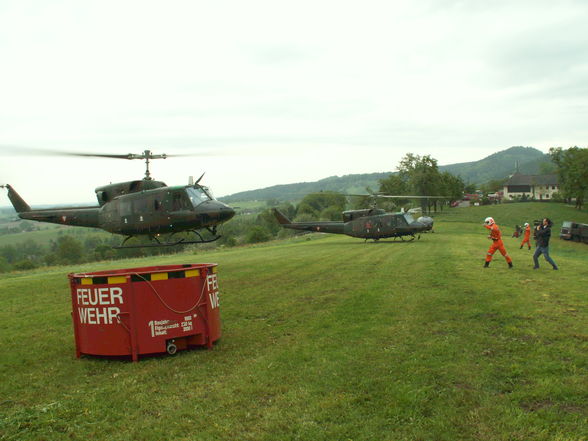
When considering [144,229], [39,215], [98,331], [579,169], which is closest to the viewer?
[98,331]

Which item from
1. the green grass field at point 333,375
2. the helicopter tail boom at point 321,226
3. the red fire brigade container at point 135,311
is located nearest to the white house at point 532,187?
the helicopter tail boom at point 321,226

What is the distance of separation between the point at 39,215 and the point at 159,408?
1774 cm

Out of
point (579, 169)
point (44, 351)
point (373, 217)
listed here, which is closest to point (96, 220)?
point (44, 351)

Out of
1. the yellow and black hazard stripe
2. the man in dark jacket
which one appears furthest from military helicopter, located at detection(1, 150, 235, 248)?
the man in dark jacket

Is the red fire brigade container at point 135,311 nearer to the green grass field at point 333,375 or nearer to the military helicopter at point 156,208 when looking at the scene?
the green grass field at point 333,375

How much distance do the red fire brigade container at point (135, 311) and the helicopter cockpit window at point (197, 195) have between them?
11.2 metres

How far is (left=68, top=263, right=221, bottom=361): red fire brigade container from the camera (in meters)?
7.54

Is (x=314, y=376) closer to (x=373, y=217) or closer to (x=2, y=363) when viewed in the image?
(x=2, y=363)

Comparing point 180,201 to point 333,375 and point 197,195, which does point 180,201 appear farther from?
point 333,375

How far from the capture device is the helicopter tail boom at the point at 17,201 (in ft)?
72.0

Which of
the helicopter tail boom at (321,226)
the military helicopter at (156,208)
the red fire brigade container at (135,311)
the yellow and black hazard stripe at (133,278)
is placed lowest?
the helicopter tail boom at (321,226)

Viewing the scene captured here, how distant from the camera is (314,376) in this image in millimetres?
6570

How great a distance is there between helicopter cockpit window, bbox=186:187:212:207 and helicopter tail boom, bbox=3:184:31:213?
7.88 meters

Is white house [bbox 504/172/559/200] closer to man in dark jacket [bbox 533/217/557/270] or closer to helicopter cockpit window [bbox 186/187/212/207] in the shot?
man in dark jacket [bbox 533/217/557/270]
